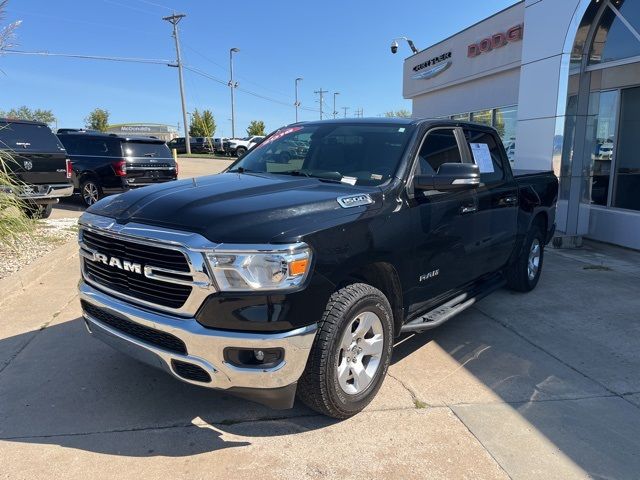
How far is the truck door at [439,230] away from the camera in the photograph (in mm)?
3604

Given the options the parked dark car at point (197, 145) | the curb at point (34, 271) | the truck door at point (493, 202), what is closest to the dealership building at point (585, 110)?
the truck door at point (493, 202)

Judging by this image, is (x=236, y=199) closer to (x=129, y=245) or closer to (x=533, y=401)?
(x=129, y=245)

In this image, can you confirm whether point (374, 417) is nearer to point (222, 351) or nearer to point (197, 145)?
point (222, 351)

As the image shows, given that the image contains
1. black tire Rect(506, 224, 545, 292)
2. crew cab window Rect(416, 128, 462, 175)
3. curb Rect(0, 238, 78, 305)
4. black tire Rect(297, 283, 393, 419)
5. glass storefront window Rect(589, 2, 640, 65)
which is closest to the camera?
black tire Rect(297, 283, 393, 419)

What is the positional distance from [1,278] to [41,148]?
4.70 metres

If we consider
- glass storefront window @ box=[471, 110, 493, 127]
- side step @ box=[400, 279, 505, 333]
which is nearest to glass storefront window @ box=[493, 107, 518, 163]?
glass storefront window @ box=[471, 110, 493, 127]

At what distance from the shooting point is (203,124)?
207 feet

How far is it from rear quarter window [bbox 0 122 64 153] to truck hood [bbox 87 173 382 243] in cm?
706

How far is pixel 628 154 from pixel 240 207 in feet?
29.5

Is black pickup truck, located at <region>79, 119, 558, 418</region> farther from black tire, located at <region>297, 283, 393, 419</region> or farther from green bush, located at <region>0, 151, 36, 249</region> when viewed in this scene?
green bush, located at <region>0, 151, 36, 249</region>

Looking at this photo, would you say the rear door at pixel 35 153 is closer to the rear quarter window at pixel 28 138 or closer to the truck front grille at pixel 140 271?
the rear quarter window at pixel 28 138

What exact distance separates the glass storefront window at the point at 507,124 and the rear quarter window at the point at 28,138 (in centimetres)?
1122

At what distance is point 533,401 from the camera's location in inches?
136

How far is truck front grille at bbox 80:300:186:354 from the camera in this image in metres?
2.73
